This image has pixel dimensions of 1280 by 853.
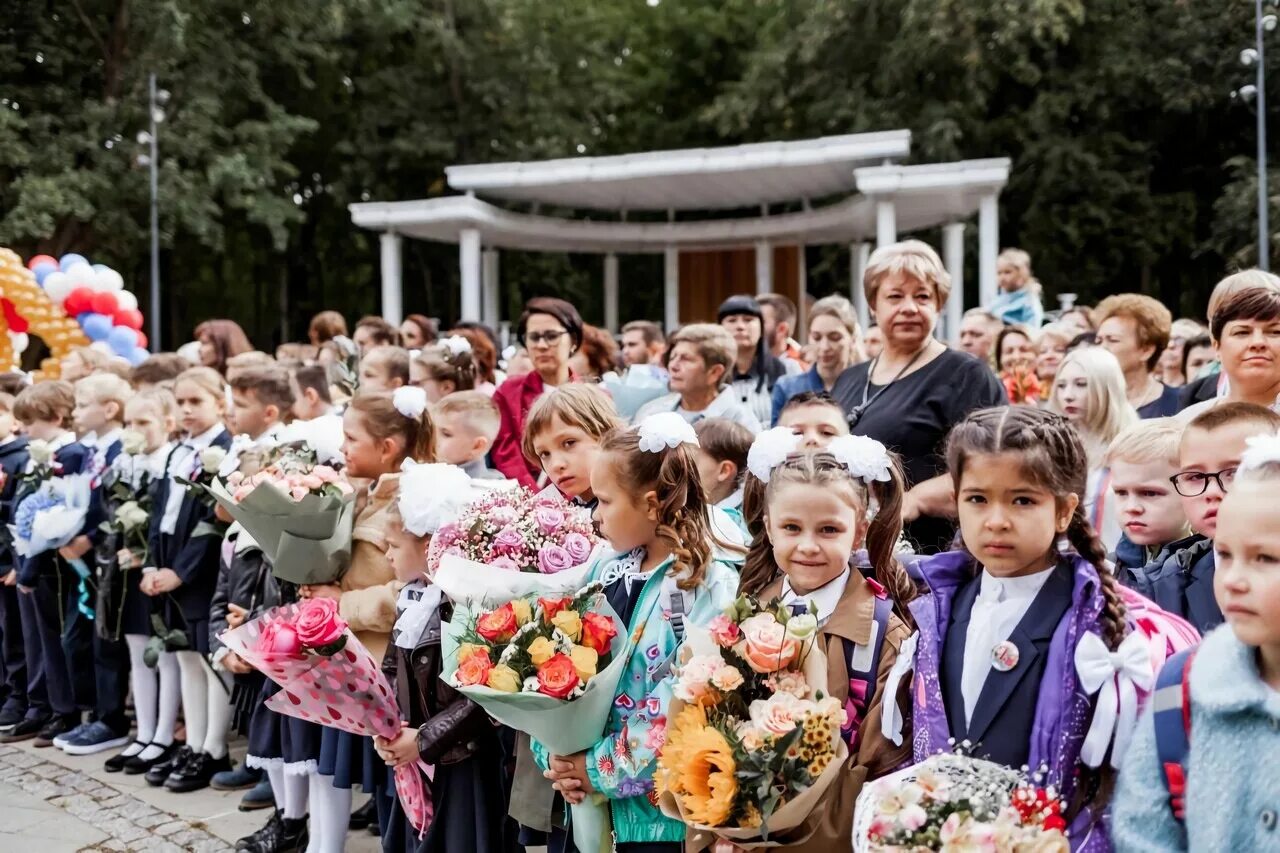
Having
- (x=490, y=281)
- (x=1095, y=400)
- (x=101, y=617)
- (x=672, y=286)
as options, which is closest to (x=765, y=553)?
(x=1095, y=400)

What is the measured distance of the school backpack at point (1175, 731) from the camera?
189 centimetres

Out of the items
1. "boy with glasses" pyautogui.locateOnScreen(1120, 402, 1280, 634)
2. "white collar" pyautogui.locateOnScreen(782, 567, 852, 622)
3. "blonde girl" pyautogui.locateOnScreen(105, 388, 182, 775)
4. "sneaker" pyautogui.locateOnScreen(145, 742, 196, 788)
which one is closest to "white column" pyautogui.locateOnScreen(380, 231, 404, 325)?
"blonde girl" pyautogui.locateOnScreen(105, 388, 182, 775)

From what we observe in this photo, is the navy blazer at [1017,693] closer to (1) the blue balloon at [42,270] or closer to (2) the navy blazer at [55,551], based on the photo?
(2) the navy blazer at [55,551]

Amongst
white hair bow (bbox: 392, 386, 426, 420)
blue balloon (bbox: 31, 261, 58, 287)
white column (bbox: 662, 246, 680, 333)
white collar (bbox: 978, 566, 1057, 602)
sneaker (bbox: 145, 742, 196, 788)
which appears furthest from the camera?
white column (bbox: 662, 246, 680, 333)

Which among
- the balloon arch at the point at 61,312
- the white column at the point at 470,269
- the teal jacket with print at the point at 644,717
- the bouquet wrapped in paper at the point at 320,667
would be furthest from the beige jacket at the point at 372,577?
the white column at the point at 470,269

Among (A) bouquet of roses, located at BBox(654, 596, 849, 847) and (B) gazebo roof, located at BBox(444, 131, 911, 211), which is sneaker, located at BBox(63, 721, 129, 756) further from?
(B) gazebo roof, located at BBox(444, 131, 911, 211)

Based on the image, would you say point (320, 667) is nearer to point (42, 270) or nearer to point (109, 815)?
point (109, 815)

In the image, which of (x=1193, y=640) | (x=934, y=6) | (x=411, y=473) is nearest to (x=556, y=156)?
(x=934, y=6)

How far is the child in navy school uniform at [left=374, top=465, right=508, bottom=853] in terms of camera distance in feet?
11.9

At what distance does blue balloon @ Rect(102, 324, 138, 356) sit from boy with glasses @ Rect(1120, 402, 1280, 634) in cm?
1043

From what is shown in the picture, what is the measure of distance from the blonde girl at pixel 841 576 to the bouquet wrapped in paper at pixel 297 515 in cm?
179

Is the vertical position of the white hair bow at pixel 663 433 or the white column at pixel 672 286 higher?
the white column at pixel 672 286

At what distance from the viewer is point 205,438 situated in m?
5.83

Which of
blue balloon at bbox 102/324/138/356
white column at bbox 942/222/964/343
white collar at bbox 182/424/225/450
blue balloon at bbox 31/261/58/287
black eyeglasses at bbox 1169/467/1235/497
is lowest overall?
black eyeglasses at bbox 1169/467/1235/497
